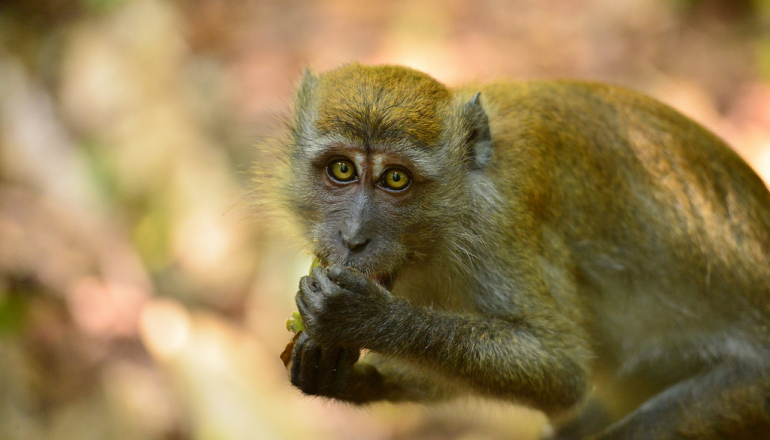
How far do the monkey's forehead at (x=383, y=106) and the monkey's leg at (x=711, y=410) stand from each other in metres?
2.50

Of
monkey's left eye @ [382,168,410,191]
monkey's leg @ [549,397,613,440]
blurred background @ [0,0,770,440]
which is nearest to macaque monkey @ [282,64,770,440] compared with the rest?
monkey's left eye @ [382,168,410,191]

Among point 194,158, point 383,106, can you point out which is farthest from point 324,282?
point 194,158

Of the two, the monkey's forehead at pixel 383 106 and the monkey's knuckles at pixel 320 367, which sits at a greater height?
the monkey's forehead at pixel 383 106

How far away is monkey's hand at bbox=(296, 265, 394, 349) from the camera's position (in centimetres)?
385

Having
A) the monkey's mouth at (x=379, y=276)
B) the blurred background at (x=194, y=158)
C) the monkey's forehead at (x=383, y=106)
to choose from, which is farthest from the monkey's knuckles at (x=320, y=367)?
the blurred background at (x=194, y=158)

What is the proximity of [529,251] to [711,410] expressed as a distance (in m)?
1.70

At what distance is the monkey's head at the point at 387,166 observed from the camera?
164 inches

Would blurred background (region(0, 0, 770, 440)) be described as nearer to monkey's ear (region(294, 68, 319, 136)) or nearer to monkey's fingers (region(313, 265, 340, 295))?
monkey's ear (region(294, 68, 319, 136))

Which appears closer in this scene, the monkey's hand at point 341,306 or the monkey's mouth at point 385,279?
the monkey's hand at point 341,306

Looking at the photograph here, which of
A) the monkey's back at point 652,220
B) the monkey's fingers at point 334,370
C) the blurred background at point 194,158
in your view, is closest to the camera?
the monkey's fingers at point 334,370

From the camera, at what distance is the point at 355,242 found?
13.2ft

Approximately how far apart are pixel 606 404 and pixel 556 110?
2.51m

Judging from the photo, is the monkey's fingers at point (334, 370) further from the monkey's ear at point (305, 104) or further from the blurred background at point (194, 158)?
the blurred background at point (194, 158)

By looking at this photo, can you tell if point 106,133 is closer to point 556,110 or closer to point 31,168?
point 31,168
